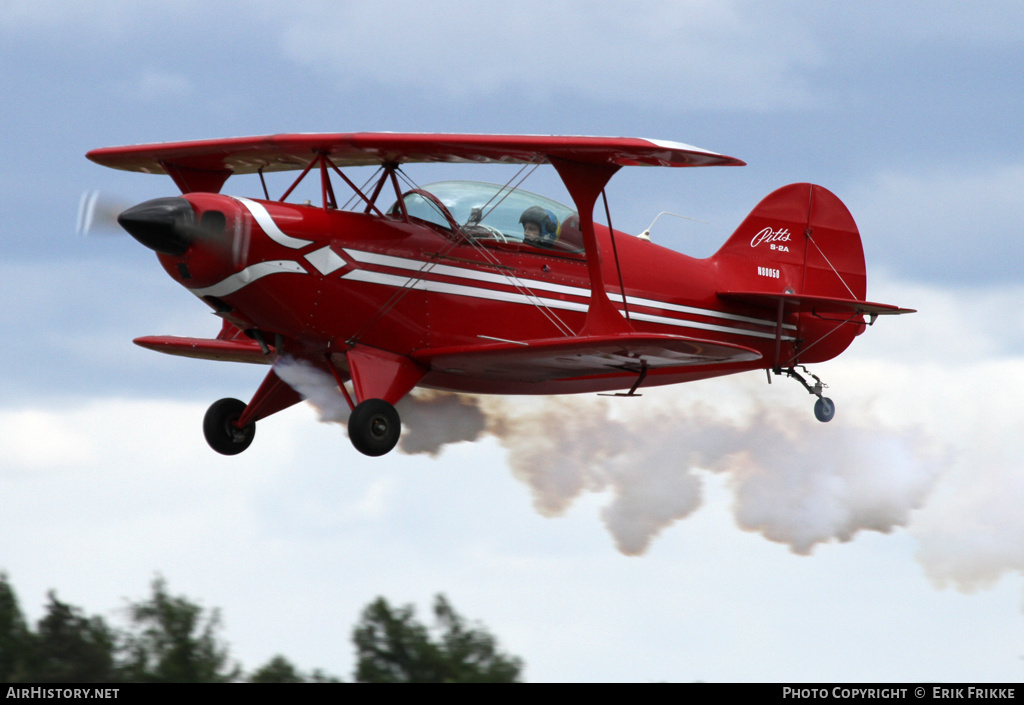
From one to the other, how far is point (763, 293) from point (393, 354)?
15.8ft

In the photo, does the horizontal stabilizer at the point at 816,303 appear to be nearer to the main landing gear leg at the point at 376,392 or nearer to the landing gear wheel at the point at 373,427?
the main landing gear leg at the point at 376,392

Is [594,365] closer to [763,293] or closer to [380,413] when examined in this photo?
[380,413]

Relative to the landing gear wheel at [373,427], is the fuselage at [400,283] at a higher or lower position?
higher

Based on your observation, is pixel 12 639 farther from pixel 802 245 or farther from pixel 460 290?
pixel 802 245

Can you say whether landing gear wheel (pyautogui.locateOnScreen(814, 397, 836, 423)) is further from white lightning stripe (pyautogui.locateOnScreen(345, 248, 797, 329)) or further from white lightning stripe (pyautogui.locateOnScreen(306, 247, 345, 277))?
white lightning stripe (pyautogui.locateOnScreen(306, 247, 345, 277))

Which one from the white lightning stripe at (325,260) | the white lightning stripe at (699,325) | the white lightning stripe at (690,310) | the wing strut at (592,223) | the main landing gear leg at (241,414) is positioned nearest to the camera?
the white lightning stripe at (325,260)

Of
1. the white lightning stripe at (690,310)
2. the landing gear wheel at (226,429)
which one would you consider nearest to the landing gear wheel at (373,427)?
the landing gear wheel at (226,429)

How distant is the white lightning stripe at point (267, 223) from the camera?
13.1m

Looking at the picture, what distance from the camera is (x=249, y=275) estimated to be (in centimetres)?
1313

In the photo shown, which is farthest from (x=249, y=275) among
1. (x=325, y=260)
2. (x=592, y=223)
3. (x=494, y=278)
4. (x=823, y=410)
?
(x=823, y=410)

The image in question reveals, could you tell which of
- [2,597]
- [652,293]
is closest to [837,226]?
[652,293]

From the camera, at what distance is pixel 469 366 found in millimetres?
14078

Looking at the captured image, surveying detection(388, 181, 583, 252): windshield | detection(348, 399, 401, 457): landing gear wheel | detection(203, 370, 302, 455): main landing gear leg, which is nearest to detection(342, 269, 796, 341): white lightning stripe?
detection(388, 181, 583, 252): windshield

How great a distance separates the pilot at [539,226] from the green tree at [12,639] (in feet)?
20.3
